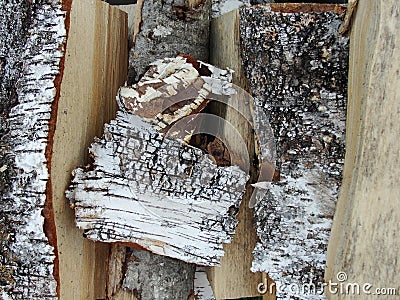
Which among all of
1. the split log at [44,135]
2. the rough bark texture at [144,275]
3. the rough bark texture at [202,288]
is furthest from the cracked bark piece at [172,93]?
the rough bark texture at [202,288]

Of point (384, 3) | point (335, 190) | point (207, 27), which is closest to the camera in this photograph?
point (384, 3)

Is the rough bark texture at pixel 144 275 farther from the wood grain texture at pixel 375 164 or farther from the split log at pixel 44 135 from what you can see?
the wood grain texture at pixel 375 164

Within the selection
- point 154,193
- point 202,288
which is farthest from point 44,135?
point 202,288

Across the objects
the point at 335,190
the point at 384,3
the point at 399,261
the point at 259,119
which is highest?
the point at 384,3

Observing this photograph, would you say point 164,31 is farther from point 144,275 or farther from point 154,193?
point 144,275

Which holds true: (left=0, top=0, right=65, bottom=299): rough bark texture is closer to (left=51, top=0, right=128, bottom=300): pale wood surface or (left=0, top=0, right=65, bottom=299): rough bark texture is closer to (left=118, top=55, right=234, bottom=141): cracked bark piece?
(left=51, top=0, right=128, bottom=300): pale wood surface

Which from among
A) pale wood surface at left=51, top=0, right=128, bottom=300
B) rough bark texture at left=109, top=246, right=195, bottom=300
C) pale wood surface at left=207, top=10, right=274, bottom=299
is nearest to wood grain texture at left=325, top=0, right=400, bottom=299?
pale wood surface at left=207, top=10, right=274, bottom=299

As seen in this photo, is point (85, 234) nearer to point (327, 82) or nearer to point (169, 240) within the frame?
point (169, 240)

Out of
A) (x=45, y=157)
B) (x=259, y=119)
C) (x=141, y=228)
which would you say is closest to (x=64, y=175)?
(x=45, y=157)
